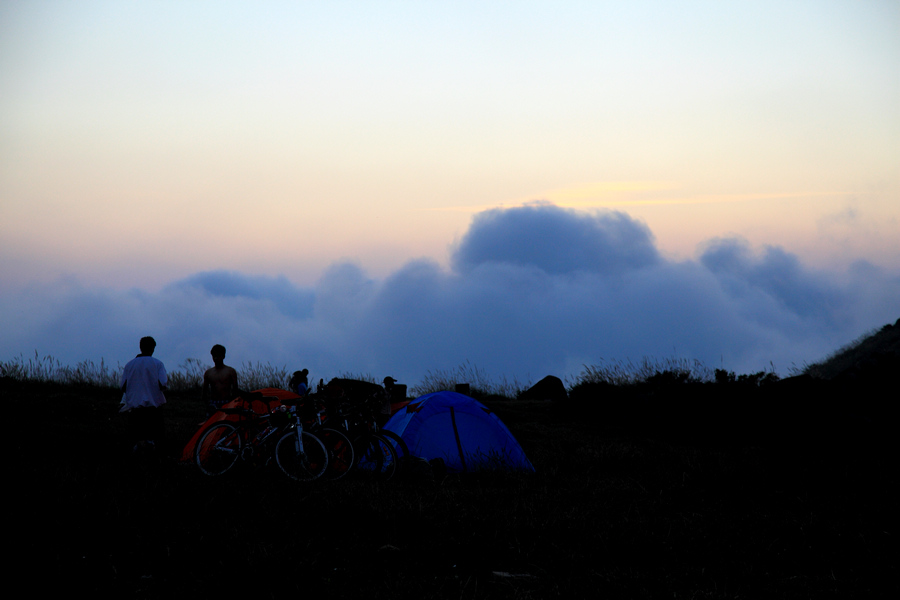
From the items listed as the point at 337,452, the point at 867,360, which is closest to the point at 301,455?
the point at 337,452

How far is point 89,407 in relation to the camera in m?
17.3

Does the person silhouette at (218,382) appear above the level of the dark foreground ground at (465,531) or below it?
above

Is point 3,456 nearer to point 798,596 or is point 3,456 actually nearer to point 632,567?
point 632,567

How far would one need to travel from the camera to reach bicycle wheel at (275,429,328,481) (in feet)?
30.2

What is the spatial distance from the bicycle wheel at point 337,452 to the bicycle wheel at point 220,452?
1434 millimetres

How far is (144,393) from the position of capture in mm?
10453

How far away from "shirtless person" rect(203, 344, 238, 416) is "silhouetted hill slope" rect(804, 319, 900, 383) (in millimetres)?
13916

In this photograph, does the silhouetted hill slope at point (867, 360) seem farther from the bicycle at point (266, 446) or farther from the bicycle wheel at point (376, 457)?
the bicycle at point (266, 446)

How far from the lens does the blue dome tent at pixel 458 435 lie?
10766 millimetres

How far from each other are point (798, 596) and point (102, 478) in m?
7.42

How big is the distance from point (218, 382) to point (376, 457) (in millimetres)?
3457

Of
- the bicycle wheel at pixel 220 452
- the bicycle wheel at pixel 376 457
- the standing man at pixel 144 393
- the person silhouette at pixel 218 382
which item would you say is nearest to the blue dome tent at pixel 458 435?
the bicycle wheel at pixel 376 457

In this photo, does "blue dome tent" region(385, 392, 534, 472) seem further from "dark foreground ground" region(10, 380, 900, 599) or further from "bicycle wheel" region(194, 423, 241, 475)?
"bicycle wheel" region(194, 423, 241, 475)

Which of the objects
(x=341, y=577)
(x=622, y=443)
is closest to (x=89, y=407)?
(x=622, y=443)
